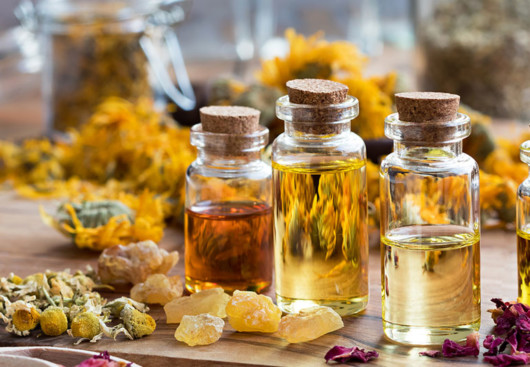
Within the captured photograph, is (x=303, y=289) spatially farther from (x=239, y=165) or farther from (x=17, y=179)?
(x=17, y=179)

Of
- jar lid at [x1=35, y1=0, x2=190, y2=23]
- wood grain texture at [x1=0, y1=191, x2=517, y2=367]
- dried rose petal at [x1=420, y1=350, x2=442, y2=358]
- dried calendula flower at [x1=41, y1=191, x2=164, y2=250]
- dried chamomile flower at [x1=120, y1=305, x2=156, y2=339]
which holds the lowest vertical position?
wood grain texture at [x1=0, y1=191, x2=517, y2=367]

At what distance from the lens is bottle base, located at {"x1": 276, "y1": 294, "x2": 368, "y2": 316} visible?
0.97 m

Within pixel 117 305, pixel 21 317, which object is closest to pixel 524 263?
pixel 117 305

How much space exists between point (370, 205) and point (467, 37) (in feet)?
2.39

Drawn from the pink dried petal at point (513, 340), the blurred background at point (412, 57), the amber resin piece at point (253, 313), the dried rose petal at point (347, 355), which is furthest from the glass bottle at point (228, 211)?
the blurred background at point (412, 57)

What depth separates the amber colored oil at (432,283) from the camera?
881 mm

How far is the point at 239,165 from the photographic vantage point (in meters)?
1.06

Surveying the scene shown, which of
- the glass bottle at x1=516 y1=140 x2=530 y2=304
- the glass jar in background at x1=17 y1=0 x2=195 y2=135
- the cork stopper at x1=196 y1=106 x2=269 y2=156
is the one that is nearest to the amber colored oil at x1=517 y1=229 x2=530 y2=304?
the glass bottle at x1=516 y1=140 x2=530 y2=304

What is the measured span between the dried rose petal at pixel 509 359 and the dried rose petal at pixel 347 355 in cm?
12

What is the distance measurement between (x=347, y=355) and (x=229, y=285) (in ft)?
0.75

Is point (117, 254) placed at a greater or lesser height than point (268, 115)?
lesser

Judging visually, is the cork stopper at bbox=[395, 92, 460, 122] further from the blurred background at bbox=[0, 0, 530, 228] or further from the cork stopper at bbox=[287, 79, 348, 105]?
the blurred background at bbox=[0, 0, 530, 228]

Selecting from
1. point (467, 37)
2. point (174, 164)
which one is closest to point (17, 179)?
point (174, 164)

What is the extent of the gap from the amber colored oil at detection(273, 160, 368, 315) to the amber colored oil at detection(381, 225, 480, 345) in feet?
0.25
